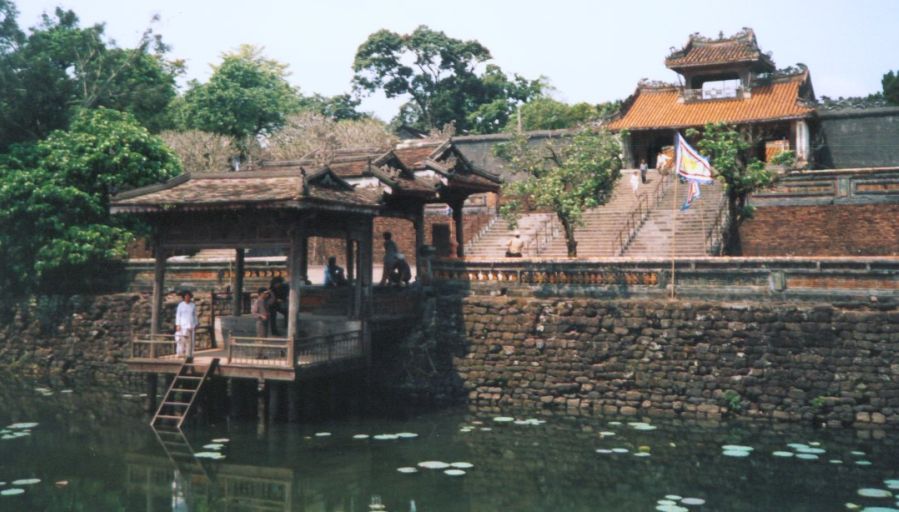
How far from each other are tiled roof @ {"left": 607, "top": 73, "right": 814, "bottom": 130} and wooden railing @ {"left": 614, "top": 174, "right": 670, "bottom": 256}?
489 cm

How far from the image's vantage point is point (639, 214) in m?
26.9

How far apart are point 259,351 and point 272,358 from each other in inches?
12.7

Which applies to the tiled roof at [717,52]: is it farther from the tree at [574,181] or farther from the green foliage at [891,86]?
the tree at [574,181]

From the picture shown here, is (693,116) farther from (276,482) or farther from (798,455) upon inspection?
(276,482)

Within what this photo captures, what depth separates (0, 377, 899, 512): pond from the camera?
41.4 ft

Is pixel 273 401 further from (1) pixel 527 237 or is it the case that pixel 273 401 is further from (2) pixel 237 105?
(2) pixel 237 105

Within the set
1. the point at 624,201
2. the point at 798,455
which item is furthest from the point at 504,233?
the point at 798,455

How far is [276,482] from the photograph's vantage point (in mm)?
13562

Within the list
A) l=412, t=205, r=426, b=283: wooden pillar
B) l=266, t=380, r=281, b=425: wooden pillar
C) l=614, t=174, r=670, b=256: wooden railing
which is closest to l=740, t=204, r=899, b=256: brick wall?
l=614, t=174, r=670, b=256: wooden railing

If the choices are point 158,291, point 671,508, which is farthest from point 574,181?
point 671,508

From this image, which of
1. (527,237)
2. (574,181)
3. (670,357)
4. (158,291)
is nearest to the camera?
(670,357)

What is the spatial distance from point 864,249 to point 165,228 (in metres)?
17.2

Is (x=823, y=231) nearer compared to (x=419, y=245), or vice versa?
(x=419, y=245)

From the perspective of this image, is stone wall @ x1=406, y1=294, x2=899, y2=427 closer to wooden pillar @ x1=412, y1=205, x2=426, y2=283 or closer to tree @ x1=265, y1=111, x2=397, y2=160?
wooden pillar @ x1=412, y1=205, x2=426, y2=283
